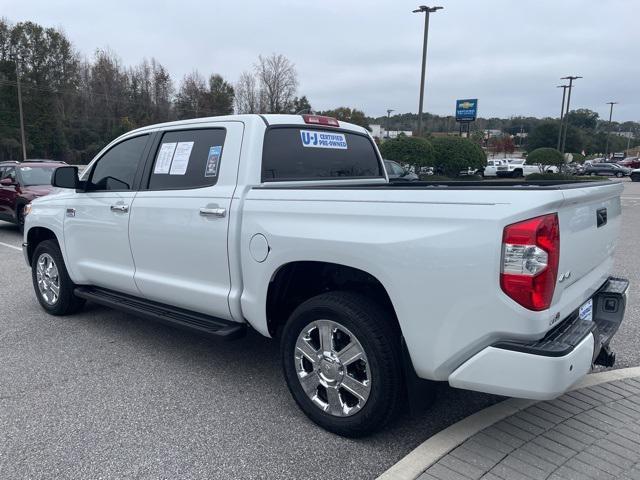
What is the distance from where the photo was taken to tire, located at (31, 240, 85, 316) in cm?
522

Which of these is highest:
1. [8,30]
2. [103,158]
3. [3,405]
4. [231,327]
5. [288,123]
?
[8,30]

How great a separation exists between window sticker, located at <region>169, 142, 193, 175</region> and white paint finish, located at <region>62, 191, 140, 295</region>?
511mm

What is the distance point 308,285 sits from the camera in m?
3.46

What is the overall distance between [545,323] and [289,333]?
4.96 ft

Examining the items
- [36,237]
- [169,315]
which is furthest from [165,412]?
[36,237]

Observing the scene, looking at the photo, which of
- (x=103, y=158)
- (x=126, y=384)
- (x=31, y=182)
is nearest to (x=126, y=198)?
(x=103, y=158)

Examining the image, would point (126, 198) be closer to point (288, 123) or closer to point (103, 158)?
point (103, 158)

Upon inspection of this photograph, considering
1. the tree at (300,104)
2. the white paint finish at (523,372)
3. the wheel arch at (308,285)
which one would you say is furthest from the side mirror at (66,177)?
the tree at (300,104)

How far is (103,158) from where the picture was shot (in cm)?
484

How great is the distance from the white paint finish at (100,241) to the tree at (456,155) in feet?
74.4

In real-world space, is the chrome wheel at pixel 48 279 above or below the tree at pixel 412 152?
below

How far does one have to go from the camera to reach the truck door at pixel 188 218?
353 centimetres

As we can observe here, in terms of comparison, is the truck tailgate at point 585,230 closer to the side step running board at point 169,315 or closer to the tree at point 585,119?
the side step running board at point 169,315

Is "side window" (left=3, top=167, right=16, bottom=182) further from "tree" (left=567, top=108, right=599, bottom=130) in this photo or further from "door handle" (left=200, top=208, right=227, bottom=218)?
"tree" (left=567, top=108, right=599, bottom=130)
